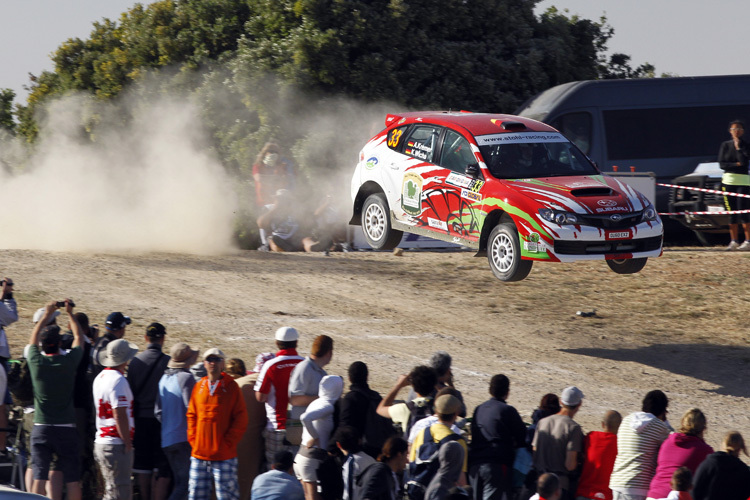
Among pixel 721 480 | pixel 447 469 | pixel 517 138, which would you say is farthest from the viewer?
pixel 517 138

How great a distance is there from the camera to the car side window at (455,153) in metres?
13.8

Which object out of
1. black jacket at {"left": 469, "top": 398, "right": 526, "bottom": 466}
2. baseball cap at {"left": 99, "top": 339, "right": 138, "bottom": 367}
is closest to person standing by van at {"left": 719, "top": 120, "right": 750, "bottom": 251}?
black jacket at {"left": 469, "top": 398, "right": 526, "bottom": 466}

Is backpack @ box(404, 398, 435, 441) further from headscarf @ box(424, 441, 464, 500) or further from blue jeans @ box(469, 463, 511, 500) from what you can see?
headscarf @ box(424, 441, 464, 500)

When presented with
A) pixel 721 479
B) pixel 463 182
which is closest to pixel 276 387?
pixel 721 479

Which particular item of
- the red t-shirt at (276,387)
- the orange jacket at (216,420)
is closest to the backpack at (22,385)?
the orange jacket at (216,420)

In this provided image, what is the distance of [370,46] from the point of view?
26.0 metres

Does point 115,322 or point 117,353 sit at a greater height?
point 115,322

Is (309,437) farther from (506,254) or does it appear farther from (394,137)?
(394,137)

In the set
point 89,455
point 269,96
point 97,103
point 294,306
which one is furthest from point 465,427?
point 97,103

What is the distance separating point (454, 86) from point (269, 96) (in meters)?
4.74

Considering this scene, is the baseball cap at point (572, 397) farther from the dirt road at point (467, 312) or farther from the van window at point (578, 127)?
the van window at point (578, 127)

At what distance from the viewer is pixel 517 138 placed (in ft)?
45.4

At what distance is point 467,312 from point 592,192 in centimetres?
412

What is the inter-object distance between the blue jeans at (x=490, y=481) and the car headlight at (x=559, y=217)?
510 cm
